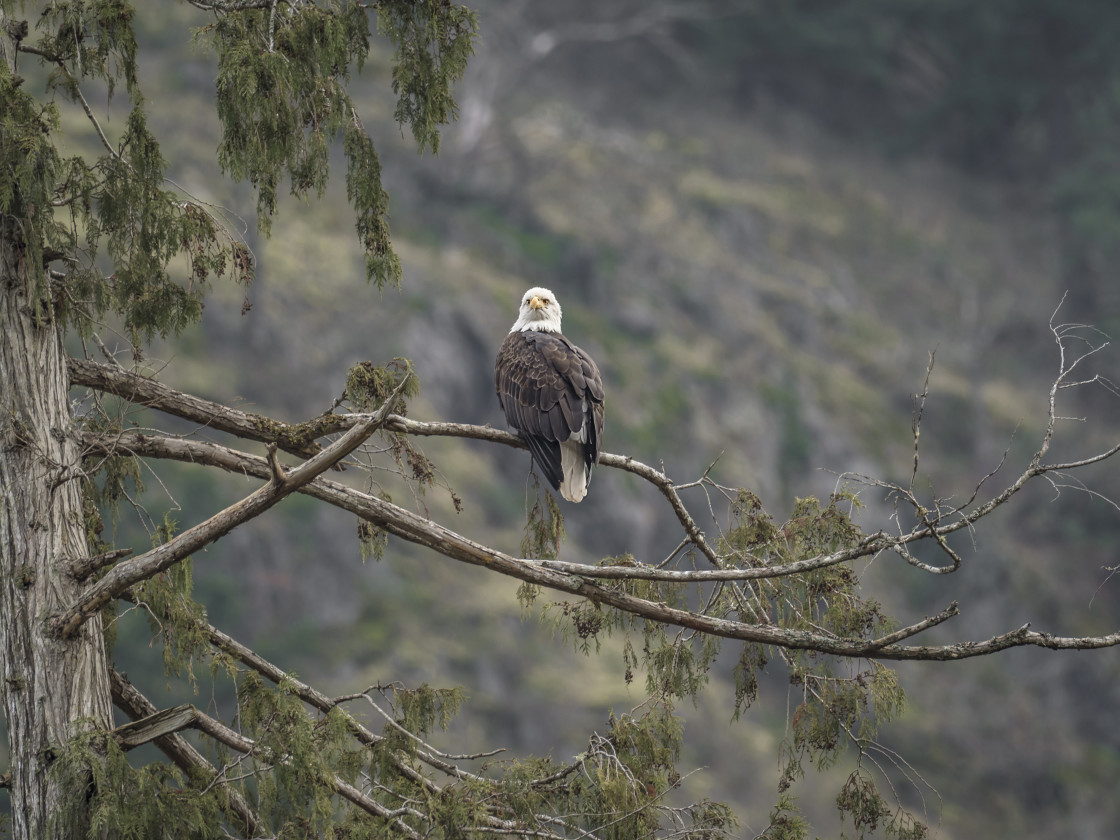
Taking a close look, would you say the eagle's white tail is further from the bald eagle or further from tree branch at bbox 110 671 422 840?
tree branch at bbox 110 671 422 840

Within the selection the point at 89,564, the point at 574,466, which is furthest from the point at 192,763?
the point at 574,466

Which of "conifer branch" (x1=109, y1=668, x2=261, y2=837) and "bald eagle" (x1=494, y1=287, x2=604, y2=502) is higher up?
"bald eagle" (x1=494, y1=287, x2=604, y2=502)

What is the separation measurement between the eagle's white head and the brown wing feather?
0.45 meters

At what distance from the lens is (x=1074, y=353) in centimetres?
3159

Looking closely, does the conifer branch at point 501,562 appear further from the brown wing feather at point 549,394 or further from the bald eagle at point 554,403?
the brown wing feather at point 549,394

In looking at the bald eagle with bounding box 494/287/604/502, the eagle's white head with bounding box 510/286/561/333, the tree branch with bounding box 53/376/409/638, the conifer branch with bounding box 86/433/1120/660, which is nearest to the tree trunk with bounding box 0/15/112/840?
the tree branch with bounding box 53/376/409/638

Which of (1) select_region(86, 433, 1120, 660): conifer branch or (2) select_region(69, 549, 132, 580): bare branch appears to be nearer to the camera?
(1) select_region(86, 433, 1120, 660): conifer branch

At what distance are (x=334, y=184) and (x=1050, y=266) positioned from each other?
2448cm

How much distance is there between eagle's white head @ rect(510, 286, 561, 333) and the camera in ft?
27.1

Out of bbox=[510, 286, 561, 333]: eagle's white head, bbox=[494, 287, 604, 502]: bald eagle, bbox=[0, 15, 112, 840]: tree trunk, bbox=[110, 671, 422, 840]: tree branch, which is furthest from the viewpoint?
bbox=[510, 286, 561, 333]: eagle's white head

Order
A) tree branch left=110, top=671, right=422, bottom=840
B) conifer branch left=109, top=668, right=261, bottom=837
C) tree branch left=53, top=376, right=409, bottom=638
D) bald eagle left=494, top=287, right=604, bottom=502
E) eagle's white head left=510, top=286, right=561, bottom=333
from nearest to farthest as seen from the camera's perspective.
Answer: tree branch left=53, top=376, right=409, bottom=638 < tree branch left=110, top=671, right=422, bottom=840 < conifer branch left=109, top=668, right=261, bottom=837 < bald eagle left=494, top=287, right=604, bottom=502 < eagle's white head left=510, top=286, right=561, bottom=333

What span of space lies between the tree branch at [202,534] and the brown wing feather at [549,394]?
216 centimetres

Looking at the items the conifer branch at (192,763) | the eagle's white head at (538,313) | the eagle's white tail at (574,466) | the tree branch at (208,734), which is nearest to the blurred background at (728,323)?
the eagle's white head at (538,313)

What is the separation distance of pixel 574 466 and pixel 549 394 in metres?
0.46
